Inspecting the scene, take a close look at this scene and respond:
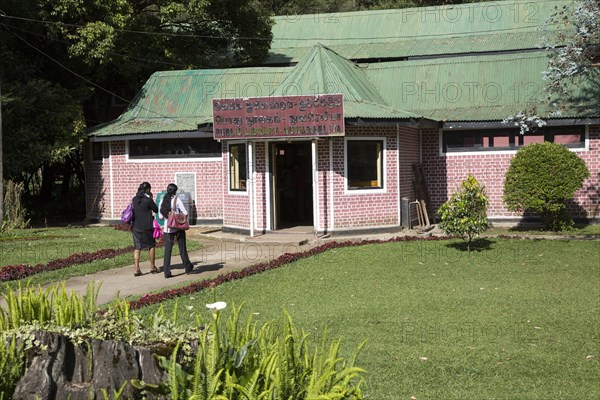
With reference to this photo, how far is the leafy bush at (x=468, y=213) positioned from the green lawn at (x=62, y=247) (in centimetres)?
616

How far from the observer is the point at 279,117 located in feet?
58.5

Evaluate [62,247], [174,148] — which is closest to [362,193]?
[174,148]

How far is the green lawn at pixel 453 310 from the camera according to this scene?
692cm

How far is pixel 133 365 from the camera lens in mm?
4121

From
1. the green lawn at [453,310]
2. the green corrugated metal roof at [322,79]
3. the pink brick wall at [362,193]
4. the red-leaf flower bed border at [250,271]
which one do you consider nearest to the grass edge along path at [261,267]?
the red-leaf flower bed border at [250,271]

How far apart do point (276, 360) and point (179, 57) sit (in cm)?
2585

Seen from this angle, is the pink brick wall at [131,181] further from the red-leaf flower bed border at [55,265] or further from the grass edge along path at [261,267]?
the grass edge along path at [261,267]

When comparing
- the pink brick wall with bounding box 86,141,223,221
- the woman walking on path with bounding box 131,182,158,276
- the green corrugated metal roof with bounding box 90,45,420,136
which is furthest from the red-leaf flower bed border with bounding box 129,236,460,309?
the pink brick wall with bounding box 86,141,223,221

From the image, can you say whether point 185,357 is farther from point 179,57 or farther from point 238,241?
point 179,57

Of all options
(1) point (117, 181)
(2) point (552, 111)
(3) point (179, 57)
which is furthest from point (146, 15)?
(2) point (552, 111)

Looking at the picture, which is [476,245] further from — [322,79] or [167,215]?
[167,215]

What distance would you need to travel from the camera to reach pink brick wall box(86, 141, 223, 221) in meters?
22.6

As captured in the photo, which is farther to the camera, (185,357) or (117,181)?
(117,181)

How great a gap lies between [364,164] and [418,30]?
13.8 meters
